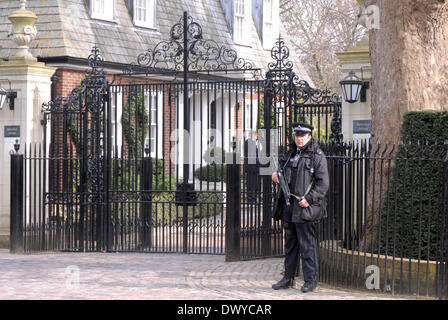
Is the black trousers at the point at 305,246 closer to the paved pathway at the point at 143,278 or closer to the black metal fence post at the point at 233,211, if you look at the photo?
the paved pathway at the point at 143,278

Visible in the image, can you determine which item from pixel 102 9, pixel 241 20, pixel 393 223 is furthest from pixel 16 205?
pixel 241 20

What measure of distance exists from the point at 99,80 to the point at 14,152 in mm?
2023

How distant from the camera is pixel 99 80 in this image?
1459 centimetres

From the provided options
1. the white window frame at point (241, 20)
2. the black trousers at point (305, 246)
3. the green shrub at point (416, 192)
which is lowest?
the black trousers at point (305, 246)

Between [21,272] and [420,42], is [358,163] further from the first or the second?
[21,272]

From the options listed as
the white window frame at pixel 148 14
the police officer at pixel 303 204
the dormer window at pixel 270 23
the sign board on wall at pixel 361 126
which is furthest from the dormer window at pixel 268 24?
the police officer at pixel 303 204

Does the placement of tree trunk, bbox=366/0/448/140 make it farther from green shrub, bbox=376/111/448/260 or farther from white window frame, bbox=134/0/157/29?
white window frame, bbox=134/0/157/29

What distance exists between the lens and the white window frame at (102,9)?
21469 millimetres

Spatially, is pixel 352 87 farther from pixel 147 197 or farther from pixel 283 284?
pixel 283 284

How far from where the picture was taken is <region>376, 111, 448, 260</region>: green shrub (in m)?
9.29

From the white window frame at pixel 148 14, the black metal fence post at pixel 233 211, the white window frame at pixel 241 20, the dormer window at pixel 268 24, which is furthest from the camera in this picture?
the dormer window at pixel 268 24

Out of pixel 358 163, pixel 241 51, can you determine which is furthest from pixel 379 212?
pixel 241 51

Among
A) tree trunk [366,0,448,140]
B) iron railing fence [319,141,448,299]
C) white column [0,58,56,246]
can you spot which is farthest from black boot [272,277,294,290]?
white column [0,58,56,246]

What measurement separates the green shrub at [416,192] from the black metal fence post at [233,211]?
133 inches
